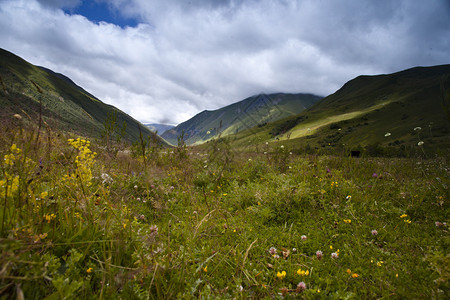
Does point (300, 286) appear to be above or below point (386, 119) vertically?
below

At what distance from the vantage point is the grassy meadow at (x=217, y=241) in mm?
1484

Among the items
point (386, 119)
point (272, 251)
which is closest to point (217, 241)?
point (272, 251)

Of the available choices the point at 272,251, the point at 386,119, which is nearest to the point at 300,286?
the point at 272,251

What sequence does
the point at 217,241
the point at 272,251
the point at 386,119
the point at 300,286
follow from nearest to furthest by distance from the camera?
the point at 300,286, the point at 272,251, the point at 217,241, the point at 386,119

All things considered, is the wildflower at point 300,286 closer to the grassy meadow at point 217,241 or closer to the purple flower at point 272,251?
the grassy meadow at point 217,241

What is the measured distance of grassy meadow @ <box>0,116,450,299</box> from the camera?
1.48 meters

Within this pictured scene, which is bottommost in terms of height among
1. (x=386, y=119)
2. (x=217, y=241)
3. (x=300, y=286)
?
(x=300, y=286)

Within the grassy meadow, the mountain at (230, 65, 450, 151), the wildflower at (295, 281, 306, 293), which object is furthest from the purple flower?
the mountain at (230, 65, 450, 151)

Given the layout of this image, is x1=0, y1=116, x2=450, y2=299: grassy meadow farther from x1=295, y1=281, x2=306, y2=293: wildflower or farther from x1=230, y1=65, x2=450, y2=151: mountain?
x1=230, y1=65, x2=450, y2=151: mountain

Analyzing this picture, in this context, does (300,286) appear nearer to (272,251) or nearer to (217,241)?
(272,251)

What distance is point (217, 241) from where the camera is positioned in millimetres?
2602

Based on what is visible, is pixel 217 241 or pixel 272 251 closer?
pixel 272 251

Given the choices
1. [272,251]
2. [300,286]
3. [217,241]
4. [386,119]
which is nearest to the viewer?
[300,286]

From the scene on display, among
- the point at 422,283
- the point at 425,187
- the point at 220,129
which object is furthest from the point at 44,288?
the point at 425,187
